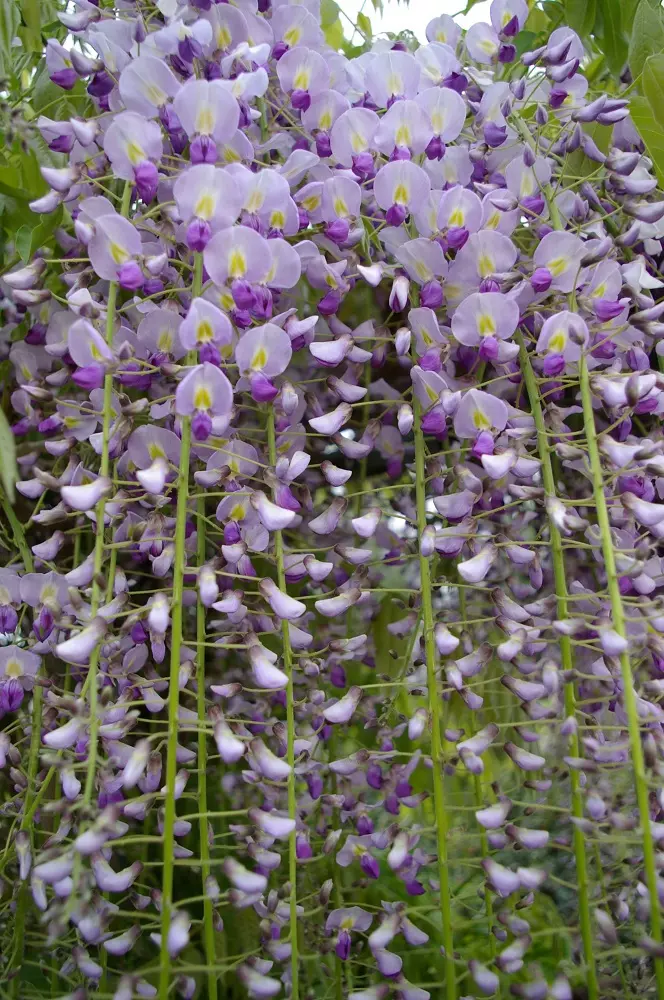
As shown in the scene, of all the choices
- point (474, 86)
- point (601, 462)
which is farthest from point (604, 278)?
point (474, 86)

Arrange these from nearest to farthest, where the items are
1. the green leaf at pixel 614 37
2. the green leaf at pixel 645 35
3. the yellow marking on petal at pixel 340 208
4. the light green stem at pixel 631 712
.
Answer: the light green stem at pixel 631 712, the yellow marking on petal at pixel 340 208, the green leaf at pixel 645 35, the green leaf at pixel 614 37

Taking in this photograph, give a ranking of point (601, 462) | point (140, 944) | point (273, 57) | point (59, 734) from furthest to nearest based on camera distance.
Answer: point (140, 944) → point (273, 57) → point (601, 462) → point (59, 734)

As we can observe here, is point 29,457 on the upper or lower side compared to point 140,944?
upper

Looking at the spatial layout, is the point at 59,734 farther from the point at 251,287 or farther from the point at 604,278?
the point at 604,278

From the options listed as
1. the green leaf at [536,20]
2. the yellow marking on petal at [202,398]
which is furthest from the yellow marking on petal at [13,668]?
the green leaf at [536,20]

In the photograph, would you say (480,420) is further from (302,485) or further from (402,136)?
(402,136)

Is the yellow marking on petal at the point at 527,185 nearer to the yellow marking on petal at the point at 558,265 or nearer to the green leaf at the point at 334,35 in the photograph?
the yellow marking on petal at the point at 558,265

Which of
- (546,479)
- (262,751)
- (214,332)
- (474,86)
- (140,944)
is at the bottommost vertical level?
(140,944)
